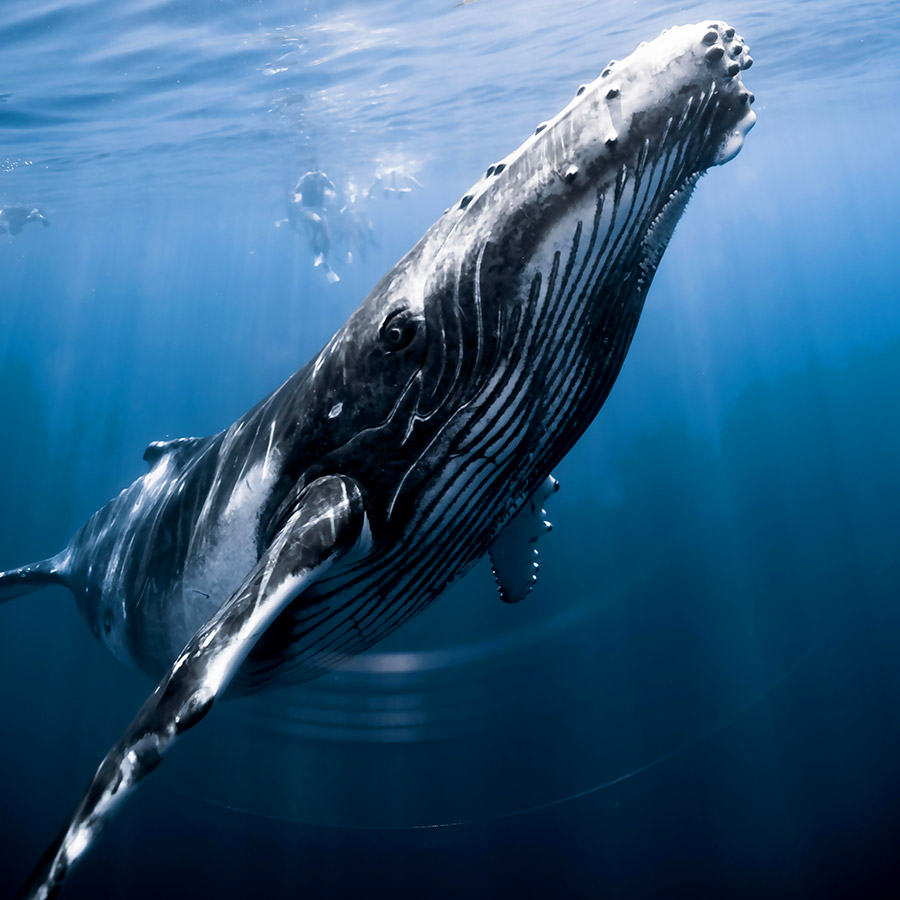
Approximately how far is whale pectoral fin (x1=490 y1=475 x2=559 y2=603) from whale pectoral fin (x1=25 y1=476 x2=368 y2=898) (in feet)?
7.73

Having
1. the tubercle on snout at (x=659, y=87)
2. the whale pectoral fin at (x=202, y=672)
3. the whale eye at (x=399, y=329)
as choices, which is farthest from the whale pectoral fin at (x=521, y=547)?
the tubercle on snout at (x=659, y=87)

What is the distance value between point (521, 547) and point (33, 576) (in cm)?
596

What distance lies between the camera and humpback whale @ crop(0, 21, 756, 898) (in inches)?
105

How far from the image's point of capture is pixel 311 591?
11.8 feet

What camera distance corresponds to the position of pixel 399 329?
10.7ft

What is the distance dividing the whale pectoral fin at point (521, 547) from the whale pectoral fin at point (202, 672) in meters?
2.36

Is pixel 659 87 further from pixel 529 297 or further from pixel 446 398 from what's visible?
pixel 446 398

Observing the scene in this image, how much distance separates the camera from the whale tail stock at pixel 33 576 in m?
7.46

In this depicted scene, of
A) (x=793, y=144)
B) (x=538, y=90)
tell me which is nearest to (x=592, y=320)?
(x=538, y=90)

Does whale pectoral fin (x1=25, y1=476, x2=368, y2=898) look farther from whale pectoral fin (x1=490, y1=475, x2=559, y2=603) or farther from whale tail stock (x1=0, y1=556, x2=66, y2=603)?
whale tail stock (x1=0, y1=556, x2=66, y2=603)

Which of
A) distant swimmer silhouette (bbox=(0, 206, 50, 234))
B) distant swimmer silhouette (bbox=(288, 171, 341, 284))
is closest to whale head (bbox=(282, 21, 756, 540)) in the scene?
distant swimmer silhouette (bbox=(288, 171, 341, 284))

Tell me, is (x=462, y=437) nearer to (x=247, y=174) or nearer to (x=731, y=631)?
(x=731, y=631)

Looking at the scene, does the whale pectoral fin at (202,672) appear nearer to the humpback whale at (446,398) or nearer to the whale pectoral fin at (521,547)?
the humpback whale at (446,398)

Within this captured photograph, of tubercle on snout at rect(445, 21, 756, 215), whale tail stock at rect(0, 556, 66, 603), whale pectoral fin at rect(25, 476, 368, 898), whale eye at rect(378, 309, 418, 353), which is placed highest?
tubercle on snout at rect(445, 21, 756, 215)
